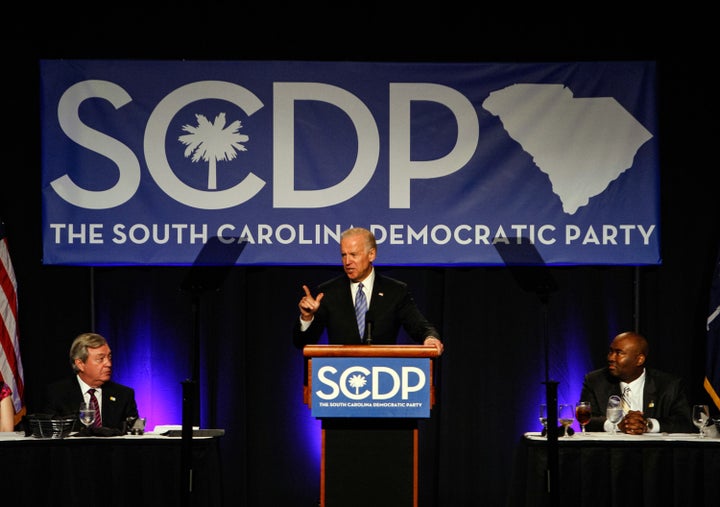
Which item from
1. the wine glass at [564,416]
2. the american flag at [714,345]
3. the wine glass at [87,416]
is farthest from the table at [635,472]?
the wine glass at [87,416]

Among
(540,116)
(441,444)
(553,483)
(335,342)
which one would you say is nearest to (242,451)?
(441,444)

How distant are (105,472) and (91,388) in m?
0.72

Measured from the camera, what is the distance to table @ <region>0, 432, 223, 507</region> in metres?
4.27

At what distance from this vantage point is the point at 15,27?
6.00 m

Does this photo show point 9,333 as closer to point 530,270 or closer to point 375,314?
point 375,314

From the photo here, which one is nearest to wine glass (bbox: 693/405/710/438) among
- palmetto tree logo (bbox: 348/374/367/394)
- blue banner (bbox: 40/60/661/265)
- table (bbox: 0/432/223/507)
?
blue banner (bbox: 40/60/661/265)

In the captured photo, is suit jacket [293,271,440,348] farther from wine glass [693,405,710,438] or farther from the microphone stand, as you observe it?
wine glass [693,405,710,438]

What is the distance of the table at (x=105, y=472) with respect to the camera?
14.0 feet

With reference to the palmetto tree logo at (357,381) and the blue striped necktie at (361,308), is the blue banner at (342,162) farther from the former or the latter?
the palmetto tree logo at (357,381)

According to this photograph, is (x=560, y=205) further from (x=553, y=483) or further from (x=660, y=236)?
(x=553, y=483)

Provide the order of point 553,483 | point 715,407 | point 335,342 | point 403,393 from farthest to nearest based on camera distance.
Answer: point 715,407 → point 335,342 → point 553,483 → point 403,393

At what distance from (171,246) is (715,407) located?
11.1ft

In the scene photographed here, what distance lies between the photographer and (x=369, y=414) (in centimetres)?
378

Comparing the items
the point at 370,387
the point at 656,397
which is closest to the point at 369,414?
the point at 370,387
